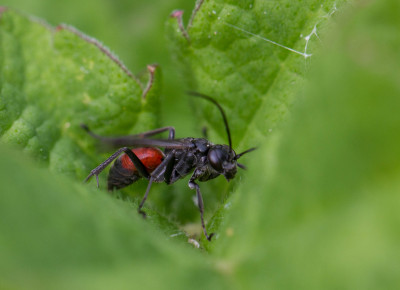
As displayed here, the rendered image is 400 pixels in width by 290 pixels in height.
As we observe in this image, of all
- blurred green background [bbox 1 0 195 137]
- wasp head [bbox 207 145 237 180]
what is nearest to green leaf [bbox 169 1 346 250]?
wasp head [bbox 207 145 237 180]

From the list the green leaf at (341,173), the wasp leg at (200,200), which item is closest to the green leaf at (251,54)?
the wasp leg at (200,200)

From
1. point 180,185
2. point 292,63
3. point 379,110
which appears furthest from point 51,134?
point 379,110

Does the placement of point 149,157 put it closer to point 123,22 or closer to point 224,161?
point 224,161

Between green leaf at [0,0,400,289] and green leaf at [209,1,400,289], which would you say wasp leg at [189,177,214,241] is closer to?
green leaf at [0,0,400,289]

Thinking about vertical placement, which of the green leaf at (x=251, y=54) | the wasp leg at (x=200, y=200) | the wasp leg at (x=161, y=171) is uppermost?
the green leaf at (x=251, y=54)

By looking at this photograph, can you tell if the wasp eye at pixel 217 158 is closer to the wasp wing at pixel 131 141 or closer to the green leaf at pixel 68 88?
the wasp wing at pixel 131 141
